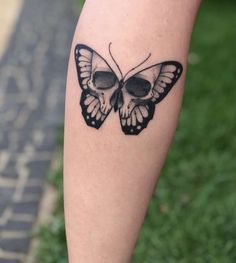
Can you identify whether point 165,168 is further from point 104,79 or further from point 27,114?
point 104,79

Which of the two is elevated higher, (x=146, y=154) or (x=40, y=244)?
(x=146, y=154)

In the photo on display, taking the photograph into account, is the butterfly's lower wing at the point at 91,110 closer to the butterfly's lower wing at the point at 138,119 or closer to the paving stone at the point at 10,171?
the butterfly's lower wing at the point at 138,119

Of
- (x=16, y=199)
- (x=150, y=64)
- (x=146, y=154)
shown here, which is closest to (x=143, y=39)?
(x=150, y=64)

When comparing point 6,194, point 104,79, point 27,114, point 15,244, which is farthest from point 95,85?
point 27,114

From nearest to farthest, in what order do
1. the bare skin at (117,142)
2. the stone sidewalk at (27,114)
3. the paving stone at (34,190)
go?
the bare skin at (117,142)
the stone sidewalk at (27,114)
the paving stone at (34,190)

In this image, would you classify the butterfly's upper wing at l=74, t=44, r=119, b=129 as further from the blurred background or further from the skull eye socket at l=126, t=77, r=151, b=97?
the blurred background

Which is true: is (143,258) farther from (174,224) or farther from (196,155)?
(196,155)

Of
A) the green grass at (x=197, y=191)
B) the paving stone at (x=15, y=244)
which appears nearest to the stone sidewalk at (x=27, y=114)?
the paving stone at (x=15, y=244)
